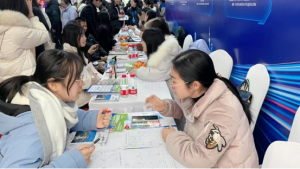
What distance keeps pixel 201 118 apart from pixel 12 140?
846 millimetres

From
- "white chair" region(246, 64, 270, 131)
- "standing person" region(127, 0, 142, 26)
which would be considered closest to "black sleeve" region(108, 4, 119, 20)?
"standing person" region(127, 0, 142, 26)

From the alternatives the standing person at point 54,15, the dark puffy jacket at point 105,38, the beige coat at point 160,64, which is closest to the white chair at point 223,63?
the beige coat at point 160,64

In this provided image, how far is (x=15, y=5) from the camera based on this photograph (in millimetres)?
2027

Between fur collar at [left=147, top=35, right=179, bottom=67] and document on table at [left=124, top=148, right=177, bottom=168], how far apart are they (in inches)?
51.4

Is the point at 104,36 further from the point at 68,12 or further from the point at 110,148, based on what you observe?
the point at 110,148

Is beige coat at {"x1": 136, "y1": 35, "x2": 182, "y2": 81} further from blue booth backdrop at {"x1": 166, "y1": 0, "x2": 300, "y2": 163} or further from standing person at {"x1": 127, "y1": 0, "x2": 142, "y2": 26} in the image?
standing person at {"x1": 127, "y1": 0, "x2": 142, "y2": 26}

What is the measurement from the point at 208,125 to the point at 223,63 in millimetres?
1365

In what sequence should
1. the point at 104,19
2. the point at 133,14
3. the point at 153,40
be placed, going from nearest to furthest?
the point at 153,40, the point at 104,19, the point at 133,14

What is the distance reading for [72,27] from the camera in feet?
9.21

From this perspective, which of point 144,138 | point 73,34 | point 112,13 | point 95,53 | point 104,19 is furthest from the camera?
point 112,13

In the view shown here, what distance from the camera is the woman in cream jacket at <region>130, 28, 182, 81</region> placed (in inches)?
89.4

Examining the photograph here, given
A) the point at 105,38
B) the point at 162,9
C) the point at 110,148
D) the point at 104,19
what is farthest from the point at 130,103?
the point at 162,9

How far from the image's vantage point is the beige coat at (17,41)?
2.02 meters

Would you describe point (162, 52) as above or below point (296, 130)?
above
